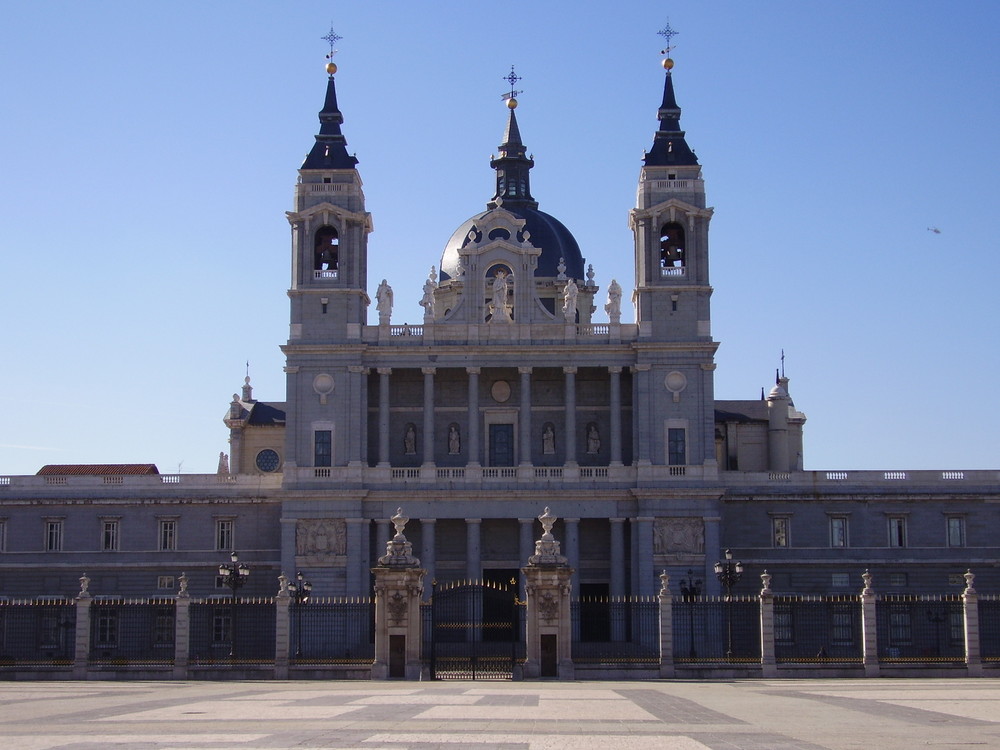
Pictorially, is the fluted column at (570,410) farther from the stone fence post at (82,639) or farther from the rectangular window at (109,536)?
the stone fence post at (82,639)

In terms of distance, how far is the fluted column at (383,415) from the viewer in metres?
70.4

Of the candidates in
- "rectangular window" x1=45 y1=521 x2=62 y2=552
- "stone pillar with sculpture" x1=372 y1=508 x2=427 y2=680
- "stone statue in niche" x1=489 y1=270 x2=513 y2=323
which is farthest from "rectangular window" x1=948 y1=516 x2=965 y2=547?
"rectangular window" x1=45 y1=521 x2=62 y2=552

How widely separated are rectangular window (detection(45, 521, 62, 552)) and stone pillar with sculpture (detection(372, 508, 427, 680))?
1171 inches

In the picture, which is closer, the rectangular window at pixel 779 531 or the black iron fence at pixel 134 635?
the black iron fence at pixel 134 635

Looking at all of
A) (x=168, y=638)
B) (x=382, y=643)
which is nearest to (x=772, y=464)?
(x=168, y=638)

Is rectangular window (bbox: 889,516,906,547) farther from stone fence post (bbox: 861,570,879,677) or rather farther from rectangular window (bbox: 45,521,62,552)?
rectangular window (bbox: 45,521,62,552)

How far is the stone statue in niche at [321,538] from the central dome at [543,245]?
986 inches

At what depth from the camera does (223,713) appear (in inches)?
1135

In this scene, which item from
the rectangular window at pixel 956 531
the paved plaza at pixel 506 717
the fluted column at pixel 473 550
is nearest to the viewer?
the paved plaza at pixel 506 717

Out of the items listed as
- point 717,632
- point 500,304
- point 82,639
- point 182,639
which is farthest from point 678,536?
point 82,639

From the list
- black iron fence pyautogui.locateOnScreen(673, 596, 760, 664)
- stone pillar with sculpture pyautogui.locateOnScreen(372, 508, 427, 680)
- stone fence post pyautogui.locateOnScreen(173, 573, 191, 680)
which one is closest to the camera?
stone pillar with sculpture pyautogui.locateOnScreen(372, 508, 427, 680)

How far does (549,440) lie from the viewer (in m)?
72.1

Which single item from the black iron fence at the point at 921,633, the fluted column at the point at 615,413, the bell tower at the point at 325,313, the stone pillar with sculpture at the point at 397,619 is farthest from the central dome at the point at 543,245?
the stone pillar with sculpture at the point at 397,619

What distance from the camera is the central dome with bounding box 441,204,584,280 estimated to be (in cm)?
9038
